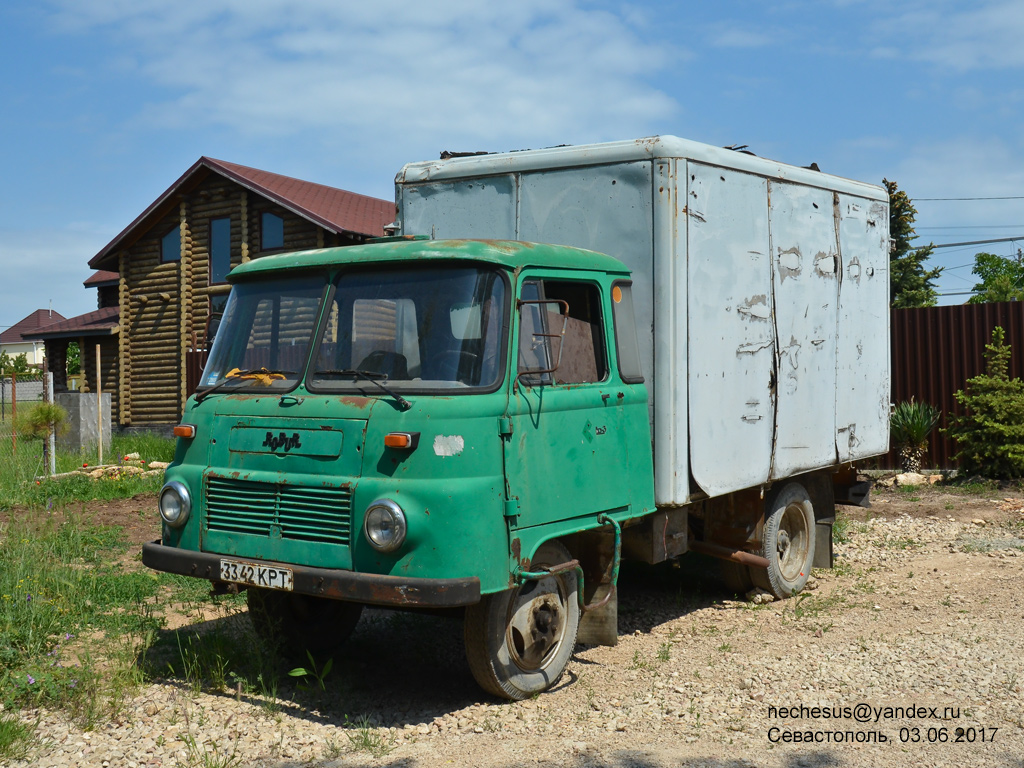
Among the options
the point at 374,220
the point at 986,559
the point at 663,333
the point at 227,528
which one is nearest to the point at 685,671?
the point at 663,333

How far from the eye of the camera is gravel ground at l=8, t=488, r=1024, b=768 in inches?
173

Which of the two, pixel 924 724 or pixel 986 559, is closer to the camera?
pixel 924 724

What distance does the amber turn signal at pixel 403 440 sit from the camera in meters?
4.51

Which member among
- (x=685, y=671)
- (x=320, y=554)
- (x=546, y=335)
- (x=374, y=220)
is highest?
(x=374, y=220)

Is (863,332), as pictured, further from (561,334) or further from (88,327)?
(88,327)

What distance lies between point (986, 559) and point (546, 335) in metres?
5.96

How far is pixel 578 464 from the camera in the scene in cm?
519

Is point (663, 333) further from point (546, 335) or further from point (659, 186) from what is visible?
point (546, 335)

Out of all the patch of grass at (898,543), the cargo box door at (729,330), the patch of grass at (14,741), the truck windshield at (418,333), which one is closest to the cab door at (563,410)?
the truck windshield at (418,333)

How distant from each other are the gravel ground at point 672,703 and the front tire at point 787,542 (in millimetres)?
239

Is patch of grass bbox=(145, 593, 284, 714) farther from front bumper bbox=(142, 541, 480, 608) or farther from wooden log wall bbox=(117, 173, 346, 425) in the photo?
wooden log wall bbox=(117, 173, 346, 425)

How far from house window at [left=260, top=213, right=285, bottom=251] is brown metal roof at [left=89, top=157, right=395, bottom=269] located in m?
0.70

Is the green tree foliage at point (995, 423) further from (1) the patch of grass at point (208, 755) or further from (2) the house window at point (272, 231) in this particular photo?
(2) the house window at point (272, 231)

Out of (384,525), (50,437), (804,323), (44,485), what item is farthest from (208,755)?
(50,437)
